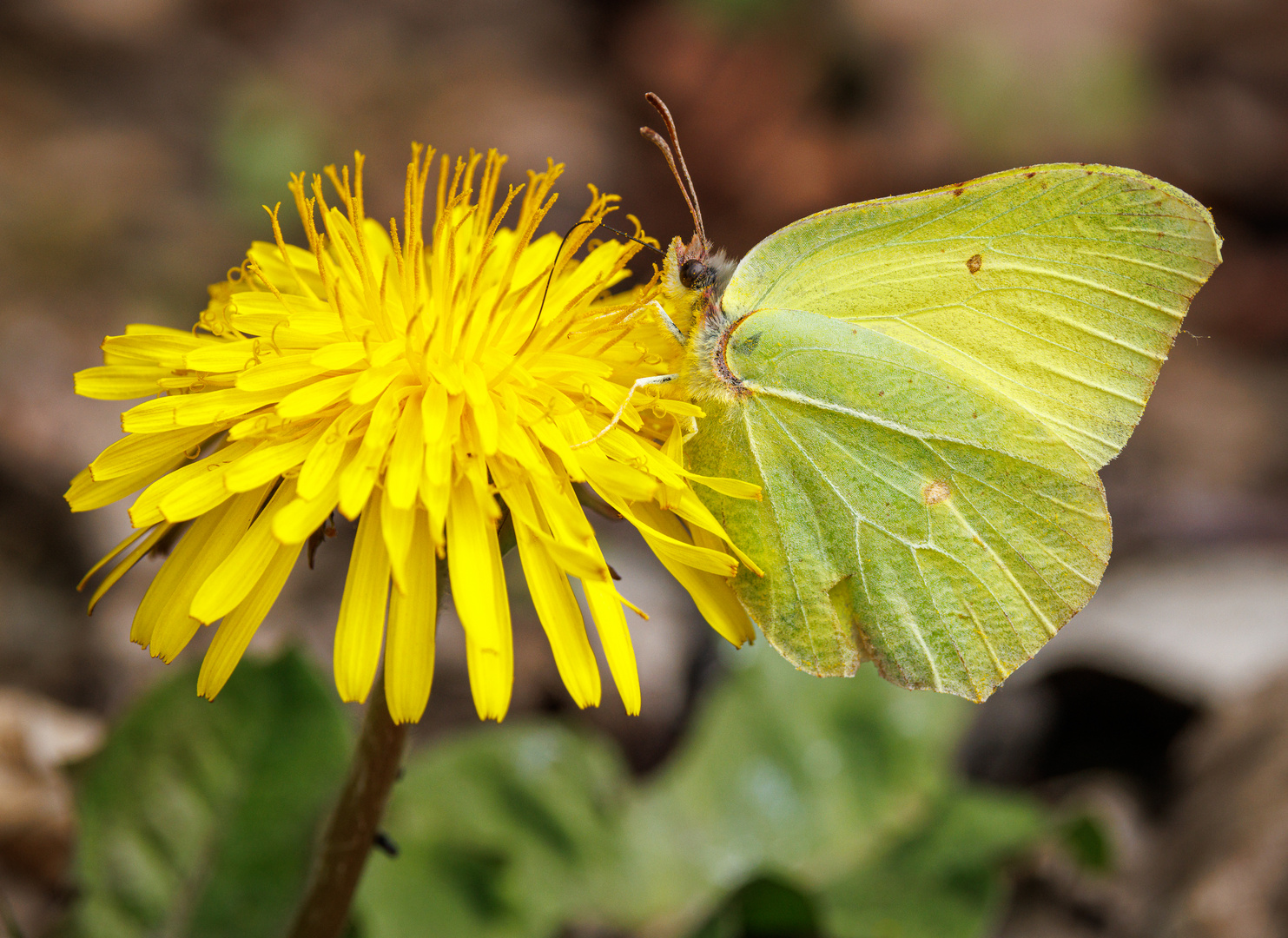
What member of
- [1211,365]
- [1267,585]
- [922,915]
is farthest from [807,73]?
[922,915]

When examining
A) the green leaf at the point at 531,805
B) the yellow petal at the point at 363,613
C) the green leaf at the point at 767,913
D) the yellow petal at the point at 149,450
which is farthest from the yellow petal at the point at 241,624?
the green leaf at the point at 767,913

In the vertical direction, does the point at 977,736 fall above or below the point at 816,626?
below

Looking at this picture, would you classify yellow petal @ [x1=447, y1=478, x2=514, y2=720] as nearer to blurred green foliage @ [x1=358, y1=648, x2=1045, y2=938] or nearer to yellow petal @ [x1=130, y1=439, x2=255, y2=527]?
yellow petal @ [x1=130, y1=439, x2=255, y2=527]

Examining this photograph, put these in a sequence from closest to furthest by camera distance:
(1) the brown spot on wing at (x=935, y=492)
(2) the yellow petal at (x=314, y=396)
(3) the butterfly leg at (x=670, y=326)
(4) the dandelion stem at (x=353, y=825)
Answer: (2) the yellow petal at (x=314, y=396) < (4) the dandelion stem at (x=353, y=825) < (3) the butterfly leg at (x=670, y=326) < (1) the brown spot on wing at (x=935, y=492)

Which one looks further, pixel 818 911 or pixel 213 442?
pixel 818 911

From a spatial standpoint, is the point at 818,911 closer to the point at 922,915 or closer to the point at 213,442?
the point at 922,915

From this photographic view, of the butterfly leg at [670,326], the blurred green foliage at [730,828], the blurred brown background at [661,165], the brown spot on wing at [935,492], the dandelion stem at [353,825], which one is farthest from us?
the blurred brown background at [661,165]

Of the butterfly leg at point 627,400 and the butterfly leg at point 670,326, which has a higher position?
the butterfly leg at point 670,326

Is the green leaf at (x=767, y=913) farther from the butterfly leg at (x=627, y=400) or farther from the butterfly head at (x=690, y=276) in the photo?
the butterfly head at (x=690, y=276)
